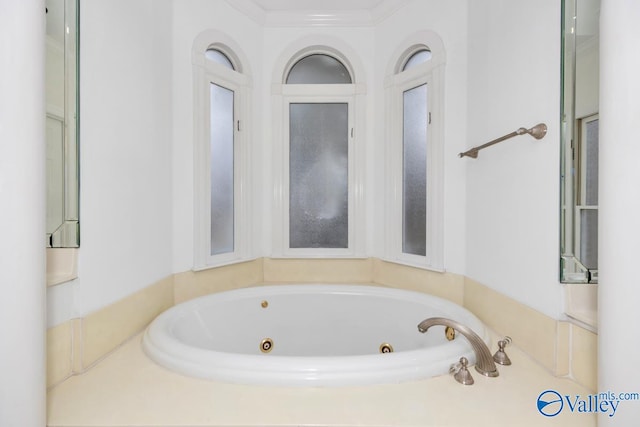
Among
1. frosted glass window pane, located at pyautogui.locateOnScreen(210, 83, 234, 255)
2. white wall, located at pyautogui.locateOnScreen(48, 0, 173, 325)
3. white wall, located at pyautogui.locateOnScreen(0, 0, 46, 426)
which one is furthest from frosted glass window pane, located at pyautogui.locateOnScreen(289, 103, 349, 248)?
white wall, located at pyautogui.locateOnScreen(0, 0, 46, 426)

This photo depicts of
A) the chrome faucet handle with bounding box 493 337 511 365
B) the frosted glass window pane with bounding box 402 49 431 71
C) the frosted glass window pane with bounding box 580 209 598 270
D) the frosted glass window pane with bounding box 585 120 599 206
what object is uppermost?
the frosted glass window pane with bounding box 402 49 431 71

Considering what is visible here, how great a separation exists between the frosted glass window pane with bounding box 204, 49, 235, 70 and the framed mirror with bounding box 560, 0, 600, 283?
6.08ft

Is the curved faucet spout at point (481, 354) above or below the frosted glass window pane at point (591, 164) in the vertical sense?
below

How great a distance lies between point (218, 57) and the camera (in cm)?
229

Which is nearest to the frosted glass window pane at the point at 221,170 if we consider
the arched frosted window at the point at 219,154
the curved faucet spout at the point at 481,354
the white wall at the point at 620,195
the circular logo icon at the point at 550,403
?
the arched frosted window at the point at 219,154

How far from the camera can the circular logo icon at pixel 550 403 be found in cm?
96

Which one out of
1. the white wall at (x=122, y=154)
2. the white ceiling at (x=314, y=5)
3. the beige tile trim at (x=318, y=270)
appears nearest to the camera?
the white wall at (x=122, y=154)

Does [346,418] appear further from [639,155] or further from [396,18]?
[396,18]

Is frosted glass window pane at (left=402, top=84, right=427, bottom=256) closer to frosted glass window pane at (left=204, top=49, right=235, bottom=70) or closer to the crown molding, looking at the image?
the crown molding

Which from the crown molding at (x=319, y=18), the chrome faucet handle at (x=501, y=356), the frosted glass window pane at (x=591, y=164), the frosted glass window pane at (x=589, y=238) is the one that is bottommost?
the chrome faucet handle at (x=501, y=356)

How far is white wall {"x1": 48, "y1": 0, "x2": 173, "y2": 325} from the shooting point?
1.24 metres

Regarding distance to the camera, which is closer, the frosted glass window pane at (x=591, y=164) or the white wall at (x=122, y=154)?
the frosted glass window pane at (x=591, y=164)

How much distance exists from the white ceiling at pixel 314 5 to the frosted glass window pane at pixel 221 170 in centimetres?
64

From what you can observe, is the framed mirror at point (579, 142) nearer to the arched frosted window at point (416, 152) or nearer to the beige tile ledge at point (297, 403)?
the beige tile ledge at point (297, 403)
